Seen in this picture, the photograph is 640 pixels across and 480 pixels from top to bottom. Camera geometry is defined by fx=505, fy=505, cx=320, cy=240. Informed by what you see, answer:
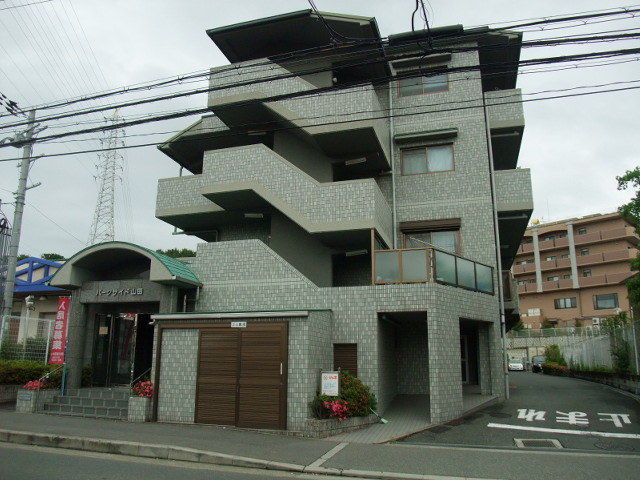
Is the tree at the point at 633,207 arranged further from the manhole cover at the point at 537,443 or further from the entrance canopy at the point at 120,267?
the entrance canopy at the point at 120,267

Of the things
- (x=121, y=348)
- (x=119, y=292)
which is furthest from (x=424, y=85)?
(x=121, y=348)

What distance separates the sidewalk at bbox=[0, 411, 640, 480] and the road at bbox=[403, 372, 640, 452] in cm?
95

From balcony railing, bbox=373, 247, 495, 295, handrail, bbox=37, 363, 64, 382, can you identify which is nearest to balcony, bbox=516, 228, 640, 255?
balcony railing, bbox=373, 247, 495, 295

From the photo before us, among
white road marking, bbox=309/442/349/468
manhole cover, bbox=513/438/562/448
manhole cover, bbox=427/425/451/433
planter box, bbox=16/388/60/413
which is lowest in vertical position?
white road marking, bbox=309/442/349/468

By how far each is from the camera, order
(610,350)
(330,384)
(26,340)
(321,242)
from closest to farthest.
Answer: (330,384)
(321,242)
(26,340)
(610,350)

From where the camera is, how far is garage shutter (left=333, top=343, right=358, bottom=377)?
43.9 feet

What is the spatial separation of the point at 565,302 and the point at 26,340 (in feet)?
197

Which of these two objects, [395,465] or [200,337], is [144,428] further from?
[395,465]

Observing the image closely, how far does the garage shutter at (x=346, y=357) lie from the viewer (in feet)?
43.9

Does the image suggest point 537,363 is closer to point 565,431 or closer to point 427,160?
point 427,160

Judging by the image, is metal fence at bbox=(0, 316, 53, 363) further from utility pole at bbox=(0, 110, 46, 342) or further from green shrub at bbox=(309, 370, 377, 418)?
green shrub at bbox=(309, 370, 377, 418)

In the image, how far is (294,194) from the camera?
1536 cm

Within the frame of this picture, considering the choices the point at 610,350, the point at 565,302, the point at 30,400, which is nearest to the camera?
→ the point at 30,400

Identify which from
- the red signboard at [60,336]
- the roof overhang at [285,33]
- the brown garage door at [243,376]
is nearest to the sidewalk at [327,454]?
the brown garage door at [243,376]
